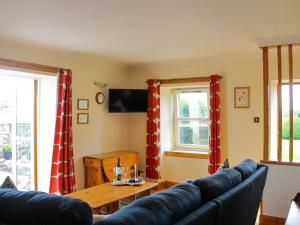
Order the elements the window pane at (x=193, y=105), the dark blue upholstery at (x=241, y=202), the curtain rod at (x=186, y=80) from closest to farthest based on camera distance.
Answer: the dark blue upholstery at (x=241, y=202) < the curtain rod at (x=186, y=80) < the window pane at (x=193, y=105)

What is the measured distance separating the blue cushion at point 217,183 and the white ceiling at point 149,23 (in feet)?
4.79

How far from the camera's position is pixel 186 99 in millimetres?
6211

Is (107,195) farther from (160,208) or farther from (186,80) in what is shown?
(186,80)

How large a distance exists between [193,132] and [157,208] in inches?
183

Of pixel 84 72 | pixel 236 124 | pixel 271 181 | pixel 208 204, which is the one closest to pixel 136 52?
pixel 84 72

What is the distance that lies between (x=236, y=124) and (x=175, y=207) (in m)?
3.80

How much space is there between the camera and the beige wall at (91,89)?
4.59 m

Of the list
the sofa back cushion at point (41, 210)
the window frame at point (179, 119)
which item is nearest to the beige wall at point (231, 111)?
the window frame at point (179, 119)

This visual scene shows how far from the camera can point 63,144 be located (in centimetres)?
468

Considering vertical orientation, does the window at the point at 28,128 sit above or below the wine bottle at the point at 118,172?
above

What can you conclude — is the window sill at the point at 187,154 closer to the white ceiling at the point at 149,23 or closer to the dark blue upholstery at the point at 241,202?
the white ceiling at the point at 149,23

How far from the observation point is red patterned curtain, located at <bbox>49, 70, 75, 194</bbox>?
4598mm

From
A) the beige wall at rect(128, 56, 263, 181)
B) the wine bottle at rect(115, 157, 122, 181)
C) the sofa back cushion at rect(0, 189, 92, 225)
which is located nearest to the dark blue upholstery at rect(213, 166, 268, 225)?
the sofa back cushion at rect(0, 189, 92, 225)

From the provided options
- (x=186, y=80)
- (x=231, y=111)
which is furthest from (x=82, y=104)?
(x=231, y=111)
